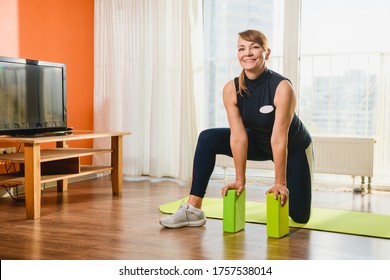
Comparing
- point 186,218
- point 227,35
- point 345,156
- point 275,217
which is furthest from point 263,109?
point 227,35

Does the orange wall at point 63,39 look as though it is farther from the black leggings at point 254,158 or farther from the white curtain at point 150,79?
the black leggings at point 254,158

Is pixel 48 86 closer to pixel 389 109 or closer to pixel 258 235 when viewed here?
pixel 258 235

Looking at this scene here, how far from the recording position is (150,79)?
16.0 feet

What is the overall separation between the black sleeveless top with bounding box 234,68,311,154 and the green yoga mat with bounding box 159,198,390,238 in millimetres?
482

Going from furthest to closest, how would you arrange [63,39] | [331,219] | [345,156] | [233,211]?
[63,39] → [345,156] → [331,219] → [233,211]

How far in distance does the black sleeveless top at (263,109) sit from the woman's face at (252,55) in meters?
0.06

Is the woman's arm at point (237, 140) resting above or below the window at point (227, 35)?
below

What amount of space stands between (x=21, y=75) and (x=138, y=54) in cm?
144

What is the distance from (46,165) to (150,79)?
1.45 m

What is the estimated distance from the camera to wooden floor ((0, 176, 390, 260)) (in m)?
2.44

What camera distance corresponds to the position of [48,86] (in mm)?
3838

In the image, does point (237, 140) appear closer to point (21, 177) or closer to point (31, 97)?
point (21, 177)

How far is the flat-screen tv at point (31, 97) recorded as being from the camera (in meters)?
3.50

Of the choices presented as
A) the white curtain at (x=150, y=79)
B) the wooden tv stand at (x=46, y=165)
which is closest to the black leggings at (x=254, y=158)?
the wooden tv stand at (x=46, y=165)
